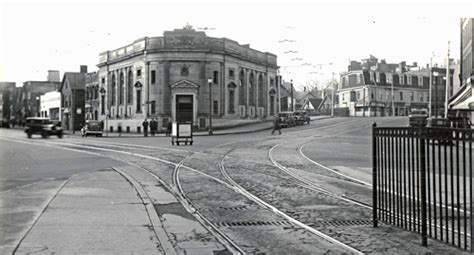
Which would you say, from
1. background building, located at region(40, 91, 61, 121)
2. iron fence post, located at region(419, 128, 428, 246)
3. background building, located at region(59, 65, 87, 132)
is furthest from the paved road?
background building, located at region(59, 65, 87, 132)

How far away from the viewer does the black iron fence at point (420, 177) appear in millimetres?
5875

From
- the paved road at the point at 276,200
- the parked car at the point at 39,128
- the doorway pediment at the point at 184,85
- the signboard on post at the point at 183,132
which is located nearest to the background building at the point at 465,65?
the signboard on post at the point at 183,132

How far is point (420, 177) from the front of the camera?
6.41 meters

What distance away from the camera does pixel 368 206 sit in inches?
363

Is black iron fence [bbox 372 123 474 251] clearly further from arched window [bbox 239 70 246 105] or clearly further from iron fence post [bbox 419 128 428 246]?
arched window [bbox 239 70 246 105]

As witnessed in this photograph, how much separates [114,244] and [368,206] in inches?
202

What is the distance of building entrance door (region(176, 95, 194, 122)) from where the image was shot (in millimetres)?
59219

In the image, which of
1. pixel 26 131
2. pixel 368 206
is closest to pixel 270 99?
pixel 26 131

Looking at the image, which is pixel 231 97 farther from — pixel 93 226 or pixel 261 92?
pixel 93 226

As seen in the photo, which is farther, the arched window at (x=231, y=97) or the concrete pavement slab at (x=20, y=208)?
the arched window at (x=231, y=97)

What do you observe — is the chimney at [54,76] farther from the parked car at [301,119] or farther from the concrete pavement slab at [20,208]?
the concrete pavement slab at [20,208]

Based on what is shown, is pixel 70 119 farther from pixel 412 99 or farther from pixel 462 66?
pixel 462 66

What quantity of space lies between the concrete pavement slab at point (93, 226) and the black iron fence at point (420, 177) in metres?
3.65

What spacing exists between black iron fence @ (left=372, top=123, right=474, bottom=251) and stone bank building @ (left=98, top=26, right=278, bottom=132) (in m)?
50.7
